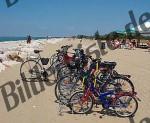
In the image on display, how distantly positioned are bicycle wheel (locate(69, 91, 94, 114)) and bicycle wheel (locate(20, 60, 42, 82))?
4.48 m

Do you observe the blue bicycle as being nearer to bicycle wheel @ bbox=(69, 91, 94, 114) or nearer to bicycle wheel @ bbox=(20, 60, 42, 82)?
bicycle wheel @ bbox=(69, 91, 94, 114)

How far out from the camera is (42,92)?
35.5 feet

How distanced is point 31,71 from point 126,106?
220 inches

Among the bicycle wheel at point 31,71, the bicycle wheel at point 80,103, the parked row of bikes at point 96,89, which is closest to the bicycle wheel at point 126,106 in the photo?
the parked row of bikes at point 96,89

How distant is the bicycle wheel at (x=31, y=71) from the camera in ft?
43.0

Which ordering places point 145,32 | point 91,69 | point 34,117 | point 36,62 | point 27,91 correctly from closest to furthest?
1. point 34,117
2. point 91,69
3. point 27,91
4. point 36,62
5. point 145,32

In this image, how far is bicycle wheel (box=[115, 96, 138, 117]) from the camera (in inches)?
331

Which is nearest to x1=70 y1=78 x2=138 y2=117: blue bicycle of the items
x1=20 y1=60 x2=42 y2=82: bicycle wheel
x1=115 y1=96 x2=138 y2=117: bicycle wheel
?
x1=115 y1=96 x2=138 y2=117: bicycle wheel

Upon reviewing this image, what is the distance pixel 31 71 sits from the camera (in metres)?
13.3

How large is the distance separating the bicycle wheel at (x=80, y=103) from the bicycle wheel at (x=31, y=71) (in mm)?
4482

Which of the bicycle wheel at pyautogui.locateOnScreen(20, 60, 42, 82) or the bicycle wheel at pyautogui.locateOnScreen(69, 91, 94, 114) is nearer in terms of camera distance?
the bicycle wheel at pyautogui.locateOnScreen(69, 91, 94, 114)

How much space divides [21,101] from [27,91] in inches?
52.0

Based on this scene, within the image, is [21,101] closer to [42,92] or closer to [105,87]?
[42,92]

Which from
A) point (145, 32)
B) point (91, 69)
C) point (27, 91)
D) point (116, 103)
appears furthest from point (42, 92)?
point (145, 32)
